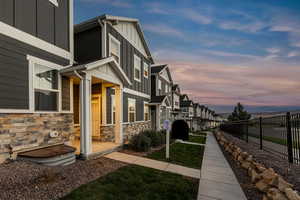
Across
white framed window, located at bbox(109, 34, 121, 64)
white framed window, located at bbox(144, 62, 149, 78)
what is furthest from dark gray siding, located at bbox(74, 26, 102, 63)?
white framed window, located at bbox(144, 62, 149, 78)

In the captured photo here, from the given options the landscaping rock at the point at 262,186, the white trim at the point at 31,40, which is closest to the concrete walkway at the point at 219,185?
the landscaping rock at the point at 262,186

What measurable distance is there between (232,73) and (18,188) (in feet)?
65.5

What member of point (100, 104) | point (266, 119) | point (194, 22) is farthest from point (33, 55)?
point (194, 22)

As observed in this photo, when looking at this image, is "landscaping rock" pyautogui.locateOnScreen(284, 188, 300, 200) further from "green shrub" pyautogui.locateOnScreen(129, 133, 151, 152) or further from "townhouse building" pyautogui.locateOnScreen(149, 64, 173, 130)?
"townhouse building" pyautogui.locateOnScreen(149, 64, 173, 130)

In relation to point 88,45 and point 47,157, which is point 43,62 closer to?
point 47,157

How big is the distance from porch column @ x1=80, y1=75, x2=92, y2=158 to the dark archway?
8.52 m

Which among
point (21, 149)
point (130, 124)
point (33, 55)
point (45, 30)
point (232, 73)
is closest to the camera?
point (21, 149)

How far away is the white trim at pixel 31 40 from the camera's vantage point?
162 inches

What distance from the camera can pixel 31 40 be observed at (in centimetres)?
477

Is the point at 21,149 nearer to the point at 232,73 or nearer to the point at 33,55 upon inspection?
the point at 33,55

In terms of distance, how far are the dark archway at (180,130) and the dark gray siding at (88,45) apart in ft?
27.8

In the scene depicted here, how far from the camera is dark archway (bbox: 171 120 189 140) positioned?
12236mm

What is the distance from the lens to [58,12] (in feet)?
19.0

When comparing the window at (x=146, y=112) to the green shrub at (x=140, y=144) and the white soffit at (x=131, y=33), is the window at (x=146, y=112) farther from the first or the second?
the green shrub at (x=140, y=144)
